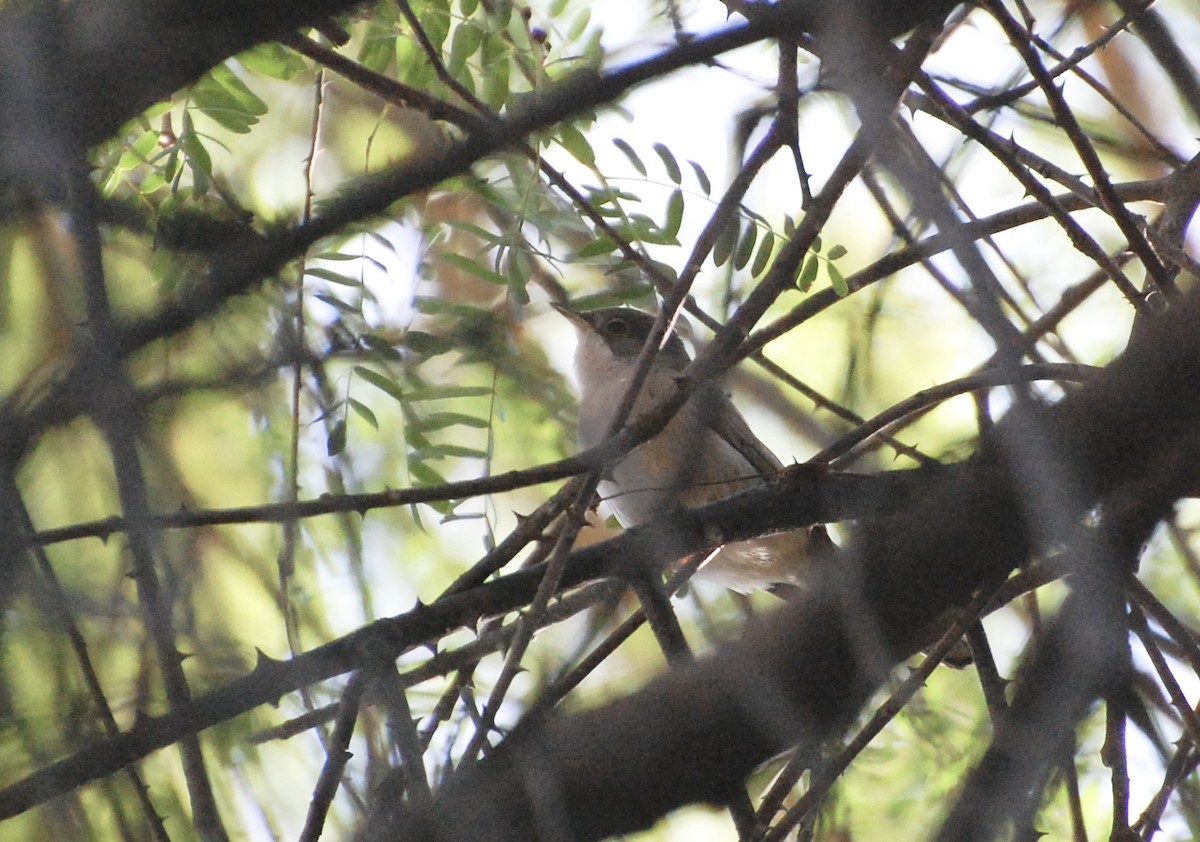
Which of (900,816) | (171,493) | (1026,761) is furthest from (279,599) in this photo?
(1026,761)

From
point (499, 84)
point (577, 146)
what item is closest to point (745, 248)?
point (577, 146)

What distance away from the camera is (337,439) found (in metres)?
3.09

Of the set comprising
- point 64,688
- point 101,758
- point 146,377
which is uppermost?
point 146,377

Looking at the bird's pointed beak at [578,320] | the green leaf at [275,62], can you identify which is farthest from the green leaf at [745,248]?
the bird's pointed beak at [578,320]

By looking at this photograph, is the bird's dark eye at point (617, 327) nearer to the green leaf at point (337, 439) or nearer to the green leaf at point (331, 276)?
the green leaf at point (331, 276)

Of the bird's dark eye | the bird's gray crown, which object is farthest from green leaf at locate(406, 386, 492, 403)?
the bird's dark eye

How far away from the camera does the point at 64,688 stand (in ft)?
8.80

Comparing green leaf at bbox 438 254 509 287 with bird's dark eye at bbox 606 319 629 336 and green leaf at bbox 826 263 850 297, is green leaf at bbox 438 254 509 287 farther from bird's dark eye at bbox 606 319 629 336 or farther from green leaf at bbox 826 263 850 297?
bird's dark eye at bbox 606 319 629 336

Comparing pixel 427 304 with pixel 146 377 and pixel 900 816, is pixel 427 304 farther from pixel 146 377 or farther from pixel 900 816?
pixel 900 816

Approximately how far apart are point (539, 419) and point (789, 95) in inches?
87.7

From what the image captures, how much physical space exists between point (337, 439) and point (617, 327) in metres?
2.69

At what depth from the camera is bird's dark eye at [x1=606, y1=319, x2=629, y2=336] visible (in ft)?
18.5

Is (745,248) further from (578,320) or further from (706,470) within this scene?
(578,320)

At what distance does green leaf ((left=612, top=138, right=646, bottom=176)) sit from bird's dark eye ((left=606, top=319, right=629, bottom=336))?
2.00 m
